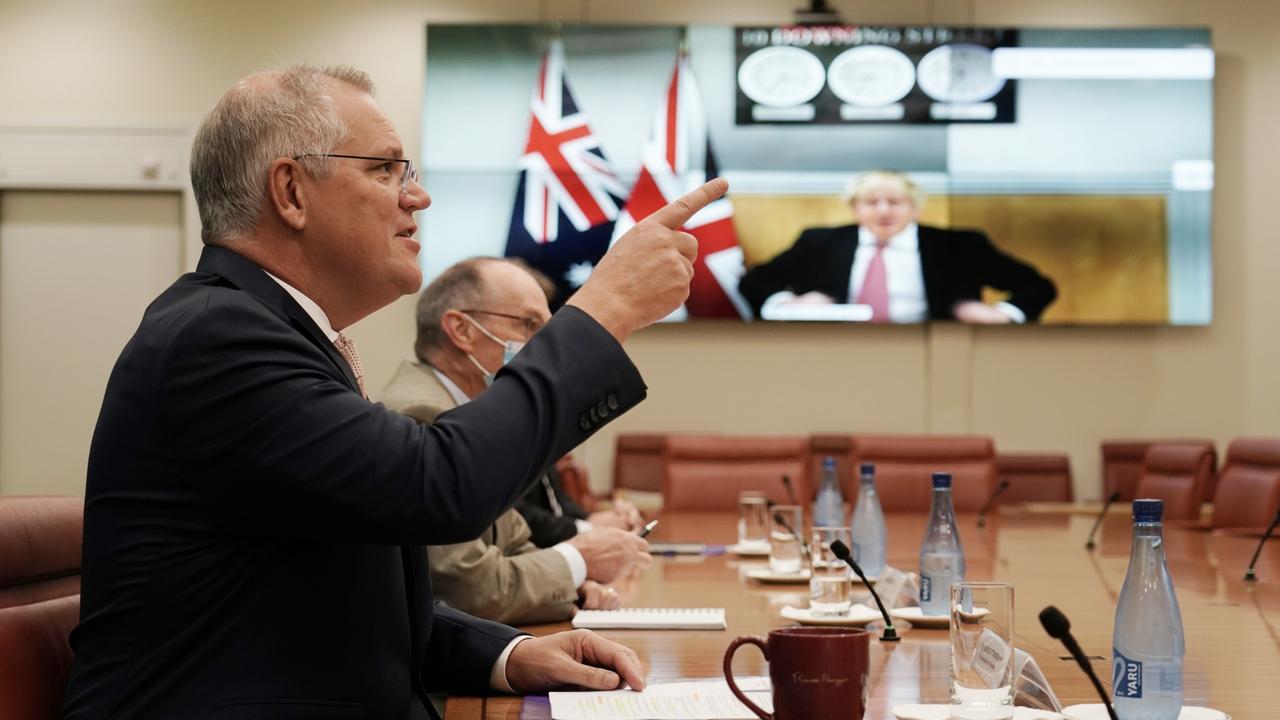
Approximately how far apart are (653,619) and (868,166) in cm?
578

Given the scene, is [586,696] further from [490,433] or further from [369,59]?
[369,59]

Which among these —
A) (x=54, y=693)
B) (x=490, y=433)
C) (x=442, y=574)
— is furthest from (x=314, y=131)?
(x=442, y=574)

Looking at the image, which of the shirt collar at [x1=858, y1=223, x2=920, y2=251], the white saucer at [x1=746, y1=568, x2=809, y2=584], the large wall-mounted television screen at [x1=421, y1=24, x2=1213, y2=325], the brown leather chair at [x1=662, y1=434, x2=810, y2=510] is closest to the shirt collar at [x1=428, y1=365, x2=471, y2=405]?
the white saucer at [x1=746, y1=568, x2=809, y2=584]

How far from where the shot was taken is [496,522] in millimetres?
2982

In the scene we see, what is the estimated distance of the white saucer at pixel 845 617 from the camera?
2.29 m

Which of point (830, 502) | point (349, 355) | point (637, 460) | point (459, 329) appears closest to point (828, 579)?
point (349, 355)

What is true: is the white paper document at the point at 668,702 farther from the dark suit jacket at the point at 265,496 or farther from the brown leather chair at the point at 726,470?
the brown leather chair at the point at 726,470

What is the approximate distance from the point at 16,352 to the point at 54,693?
7.40 metres

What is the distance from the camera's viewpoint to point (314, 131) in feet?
5.00

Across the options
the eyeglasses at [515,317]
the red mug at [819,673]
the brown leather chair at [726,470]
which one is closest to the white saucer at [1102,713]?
the red mug at [819,673]

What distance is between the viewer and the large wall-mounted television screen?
7.69 metres

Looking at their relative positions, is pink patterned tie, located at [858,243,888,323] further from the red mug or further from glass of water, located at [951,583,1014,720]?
the red mug

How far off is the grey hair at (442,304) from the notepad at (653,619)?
1.06m

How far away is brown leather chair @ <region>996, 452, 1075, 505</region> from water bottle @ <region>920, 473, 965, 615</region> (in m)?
5.51
